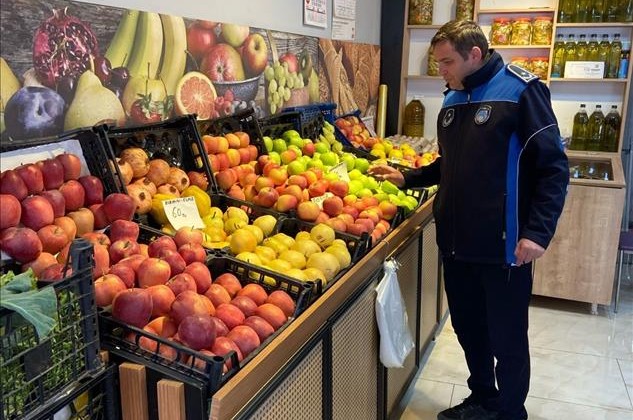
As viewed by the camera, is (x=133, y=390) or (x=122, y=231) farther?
(x=122, y=231)

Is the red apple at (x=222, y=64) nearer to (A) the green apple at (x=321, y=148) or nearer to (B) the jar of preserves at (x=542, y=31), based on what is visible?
(A) the green apple at (x=321, y=148)

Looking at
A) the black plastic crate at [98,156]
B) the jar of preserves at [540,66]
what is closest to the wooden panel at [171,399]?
the black plastic crate at [98,156]

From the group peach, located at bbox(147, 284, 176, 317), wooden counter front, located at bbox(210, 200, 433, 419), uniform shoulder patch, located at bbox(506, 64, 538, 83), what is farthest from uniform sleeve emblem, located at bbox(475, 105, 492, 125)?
peach, located at bbox(147, 284, 176, 317)

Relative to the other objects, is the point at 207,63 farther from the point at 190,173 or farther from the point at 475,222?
the point at 475,222

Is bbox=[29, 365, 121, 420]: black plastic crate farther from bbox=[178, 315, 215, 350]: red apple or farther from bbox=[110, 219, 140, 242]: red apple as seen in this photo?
bbox=[110, 219, 140, 242]: red apple

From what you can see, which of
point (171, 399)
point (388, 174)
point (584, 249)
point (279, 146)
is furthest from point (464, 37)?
point (584, 249)

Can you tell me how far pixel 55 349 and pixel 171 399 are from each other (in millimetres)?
245

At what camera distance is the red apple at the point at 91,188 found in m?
1.67

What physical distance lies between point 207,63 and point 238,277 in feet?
3.80

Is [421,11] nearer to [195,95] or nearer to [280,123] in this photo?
[280,123]

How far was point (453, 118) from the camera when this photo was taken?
93.7 inches

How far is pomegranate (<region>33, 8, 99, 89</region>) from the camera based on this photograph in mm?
1661

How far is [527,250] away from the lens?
2.14 meters

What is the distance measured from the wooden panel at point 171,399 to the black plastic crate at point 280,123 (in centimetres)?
191
